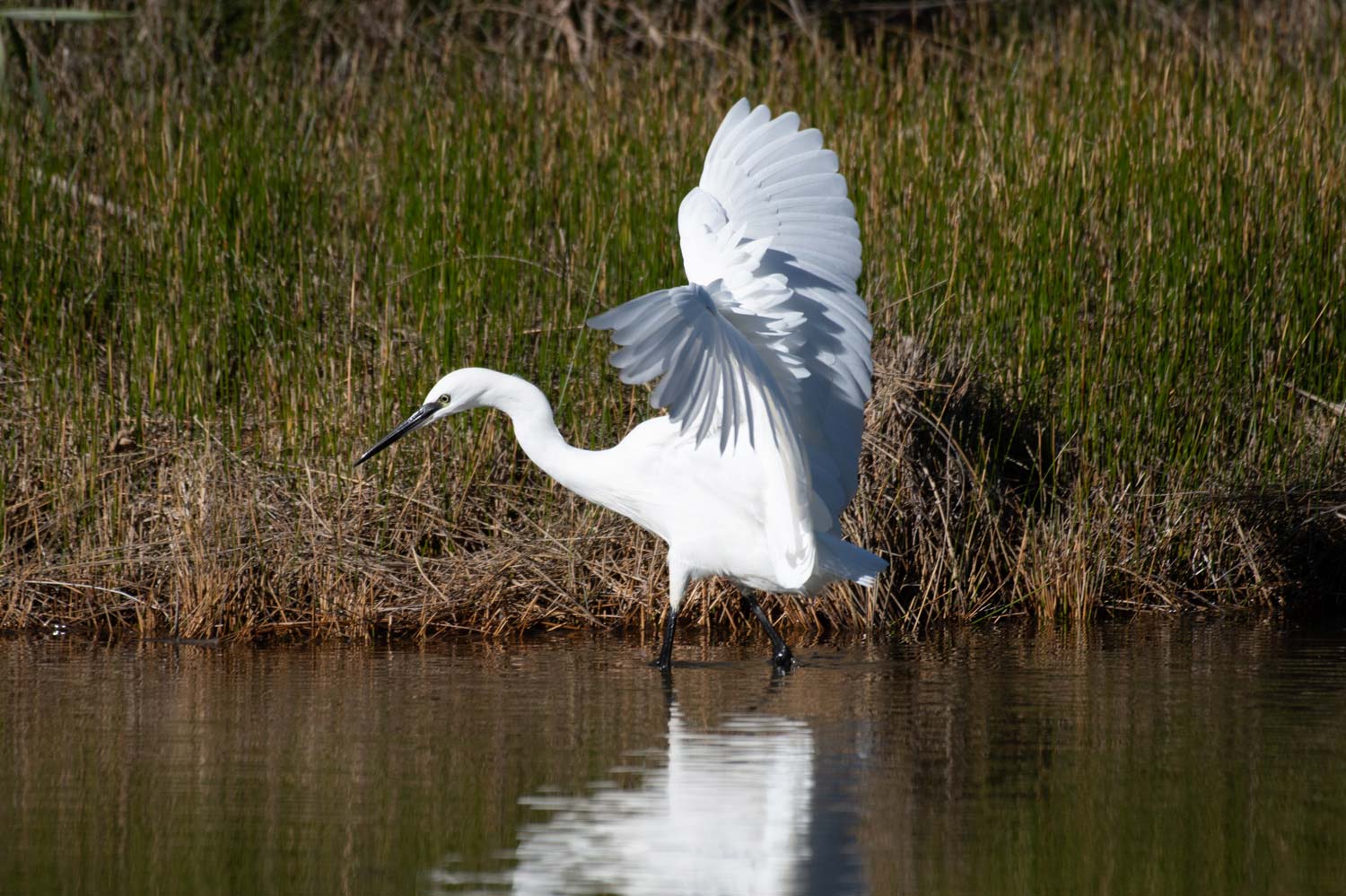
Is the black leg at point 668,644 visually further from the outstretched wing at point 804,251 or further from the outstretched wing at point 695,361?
the outstretched wing at point 695,361

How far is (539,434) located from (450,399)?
0.99 ft

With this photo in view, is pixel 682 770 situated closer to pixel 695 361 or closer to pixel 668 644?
pixel 695 361

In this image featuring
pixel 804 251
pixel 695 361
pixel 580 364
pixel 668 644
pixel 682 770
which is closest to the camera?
pixel 695 361

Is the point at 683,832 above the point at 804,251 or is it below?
below

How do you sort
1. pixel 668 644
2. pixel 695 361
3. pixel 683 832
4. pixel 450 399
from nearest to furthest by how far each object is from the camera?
pixel 683 832, pixel 695 361, pixel 668 644, pixel 450 399

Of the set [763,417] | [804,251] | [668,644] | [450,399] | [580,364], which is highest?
[804,251]

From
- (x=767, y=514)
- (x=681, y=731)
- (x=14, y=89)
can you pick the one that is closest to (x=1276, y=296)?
(x=767, y=514)

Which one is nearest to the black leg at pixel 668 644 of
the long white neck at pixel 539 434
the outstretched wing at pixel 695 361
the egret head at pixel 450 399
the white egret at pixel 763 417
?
the white egret at pixel 763 417

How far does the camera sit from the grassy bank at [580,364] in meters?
6.02

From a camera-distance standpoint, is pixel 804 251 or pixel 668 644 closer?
pixel 804 251

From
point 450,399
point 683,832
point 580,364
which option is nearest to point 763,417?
point 450,399

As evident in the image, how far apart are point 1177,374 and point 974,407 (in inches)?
30.6

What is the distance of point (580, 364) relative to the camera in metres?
6.59

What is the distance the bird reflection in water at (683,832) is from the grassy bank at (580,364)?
6.87 feet
